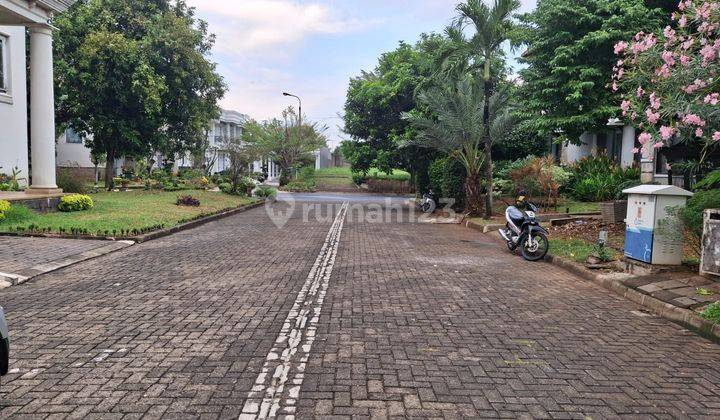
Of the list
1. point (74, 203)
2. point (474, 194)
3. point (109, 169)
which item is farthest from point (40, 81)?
point (474, 194)

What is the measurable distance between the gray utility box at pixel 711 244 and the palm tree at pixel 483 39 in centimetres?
1019

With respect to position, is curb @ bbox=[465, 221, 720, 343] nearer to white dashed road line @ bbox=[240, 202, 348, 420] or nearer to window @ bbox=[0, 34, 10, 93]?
white dashed road line @ bbox=[240, 202, 348, 420]

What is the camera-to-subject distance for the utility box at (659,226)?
26.0 feet

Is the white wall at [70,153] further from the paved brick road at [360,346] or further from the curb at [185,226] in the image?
the paved brick road at [360,346]

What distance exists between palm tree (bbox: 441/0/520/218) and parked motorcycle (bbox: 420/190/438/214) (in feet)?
17.1

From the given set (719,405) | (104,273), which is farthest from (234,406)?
(104,273)

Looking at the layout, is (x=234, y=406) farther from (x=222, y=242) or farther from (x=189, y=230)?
(x=189, y=230)

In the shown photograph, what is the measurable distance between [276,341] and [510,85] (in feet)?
52.1

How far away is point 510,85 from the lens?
60.9 ft

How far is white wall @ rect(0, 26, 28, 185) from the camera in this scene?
20.3m

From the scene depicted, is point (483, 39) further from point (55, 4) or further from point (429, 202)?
point (55, 4)

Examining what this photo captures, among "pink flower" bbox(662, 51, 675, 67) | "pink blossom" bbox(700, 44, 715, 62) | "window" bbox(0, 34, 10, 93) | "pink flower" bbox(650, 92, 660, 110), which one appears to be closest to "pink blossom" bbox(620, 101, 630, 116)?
Answer: "pink flower" bbox(650, 92, 660, 110)

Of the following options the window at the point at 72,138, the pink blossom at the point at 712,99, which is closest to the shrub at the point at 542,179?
the pink blossom at the point at 712,99

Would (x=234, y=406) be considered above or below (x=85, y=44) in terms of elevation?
below
